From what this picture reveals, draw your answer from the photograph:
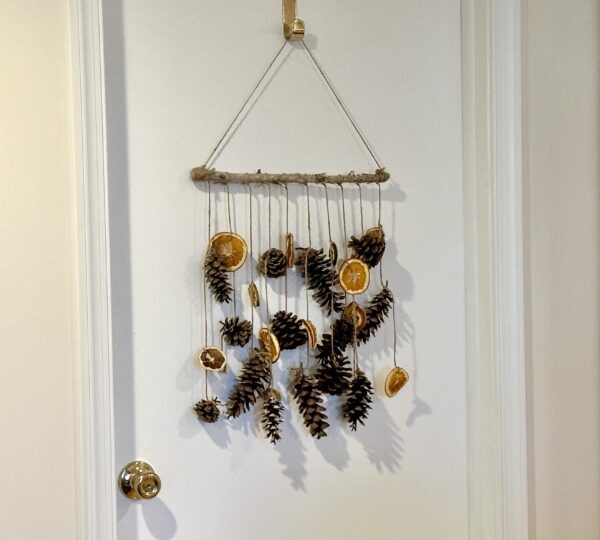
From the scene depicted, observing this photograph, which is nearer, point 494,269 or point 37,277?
point 37,277

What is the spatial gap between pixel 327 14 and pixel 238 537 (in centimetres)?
85

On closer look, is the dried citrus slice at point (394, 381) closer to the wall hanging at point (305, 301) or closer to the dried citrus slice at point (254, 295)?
the wall hanging at point (305, 301)

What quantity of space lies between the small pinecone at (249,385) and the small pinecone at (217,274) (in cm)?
11

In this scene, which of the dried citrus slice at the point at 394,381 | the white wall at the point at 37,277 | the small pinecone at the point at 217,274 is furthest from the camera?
the dried citrus slice at the point at 394,381

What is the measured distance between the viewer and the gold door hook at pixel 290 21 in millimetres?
1041

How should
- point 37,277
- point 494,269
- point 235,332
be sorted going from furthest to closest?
1. point 494,269
2. point 235,332
3. point 37,277

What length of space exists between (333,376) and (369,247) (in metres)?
0.22

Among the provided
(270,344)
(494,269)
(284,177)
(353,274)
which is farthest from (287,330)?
(494,269)

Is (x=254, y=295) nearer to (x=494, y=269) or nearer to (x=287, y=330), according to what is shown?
(x=287, y=330)

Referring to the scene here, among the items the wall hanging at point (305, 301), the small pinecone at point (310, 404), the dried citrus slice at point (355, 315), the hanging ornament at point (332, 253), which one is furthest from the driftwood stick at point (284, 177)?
the small pinecone at point (310, 404)

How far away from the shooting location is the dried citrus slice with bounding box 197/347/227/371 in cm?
100

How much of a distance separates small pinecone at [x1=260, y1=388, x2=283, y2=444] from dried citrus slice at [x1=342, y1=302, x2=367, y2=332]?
167 mm

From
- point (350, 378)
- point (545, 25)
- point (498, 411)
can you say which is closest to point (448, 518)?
point (498, 411)

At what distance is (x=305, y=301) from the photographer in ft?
3.54
